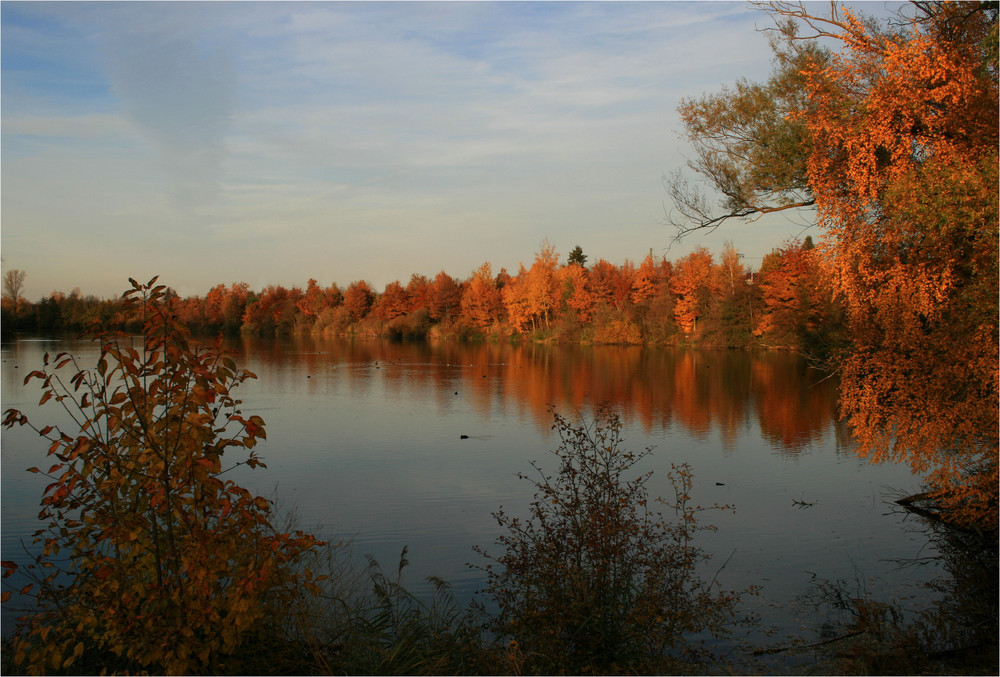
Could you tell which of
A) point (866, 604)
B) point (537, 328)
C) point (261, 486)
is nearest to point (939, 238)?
point (866, 604)

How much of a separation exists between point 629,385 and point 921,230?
18464 millimetres

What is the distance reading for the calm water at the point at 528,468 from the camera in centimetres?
885

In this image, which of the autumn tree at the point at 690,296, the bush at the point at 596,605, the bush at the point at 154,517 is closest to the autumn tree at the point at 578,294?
the autumn tree at the point at 690,296

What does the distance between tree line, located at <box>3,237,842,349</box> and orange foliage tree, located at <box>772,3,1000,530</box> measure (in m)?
23.5

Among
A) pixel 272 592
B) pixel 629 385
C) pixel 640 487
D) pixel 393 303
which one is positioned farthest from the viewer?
pixel 393 303

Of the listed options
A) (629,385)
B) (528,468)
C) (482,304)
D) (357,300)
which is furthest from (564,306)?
(528,468)

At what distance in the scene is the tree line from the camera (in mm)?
43938

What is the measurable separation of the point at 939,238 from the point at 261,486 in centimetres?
1060

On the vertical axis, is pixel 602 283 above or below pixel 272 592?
above

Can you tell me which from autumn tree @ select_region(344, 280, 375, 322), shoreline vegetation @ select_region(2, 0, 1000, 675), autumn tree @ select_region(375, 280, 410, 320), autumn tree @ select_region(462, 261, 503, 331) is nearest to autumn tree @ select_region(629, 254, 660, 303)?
autumn tree @ select_region(462, 261, 503, 331)

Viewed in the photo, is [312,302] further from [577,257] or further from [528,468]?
[528,468]

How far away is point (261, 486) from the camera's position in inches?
468

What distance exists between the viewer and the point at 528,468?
13.5m

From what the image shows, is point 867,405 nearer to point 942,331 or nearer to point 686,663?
point 942,331
